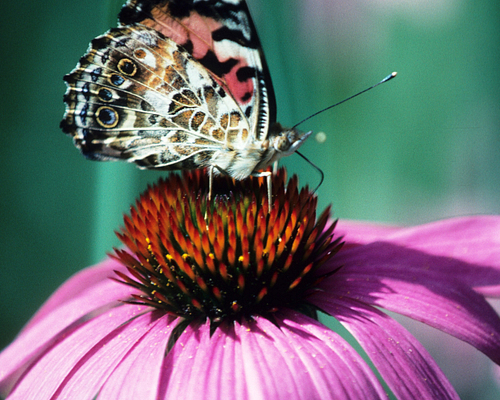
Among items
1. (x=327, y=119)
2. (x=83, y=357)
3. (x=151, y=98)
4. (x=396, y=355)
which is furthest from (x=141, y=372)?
(x=327, y=119)

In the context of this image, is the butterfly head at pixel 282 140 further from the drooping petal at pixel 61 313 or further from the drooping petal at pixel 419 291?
the drooping petal at pixel 61 313

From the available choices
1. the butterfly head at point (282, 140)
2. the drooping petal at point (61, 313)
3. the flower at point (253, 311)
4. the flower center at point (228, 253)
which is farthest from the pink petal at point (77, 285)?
the butterfly head at point (282, 140)

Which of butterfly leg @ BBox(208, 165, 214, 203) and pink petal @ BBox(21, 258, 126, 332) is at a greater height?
butterfly leg @ BBox(208, 165, 214, 203)

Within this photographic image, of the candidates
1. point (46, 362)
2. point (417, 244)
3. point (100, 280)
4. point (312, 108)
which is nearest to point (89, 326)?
point (46, 362)

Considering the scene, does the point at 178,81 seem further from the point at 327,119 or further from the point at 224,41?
the point at 327,119

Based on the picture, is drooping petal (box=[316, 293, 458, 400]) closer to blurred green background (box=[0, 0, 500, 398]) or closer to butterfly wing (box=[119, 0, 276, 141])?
butterfly wing (box=[119, 0, 276, 141])

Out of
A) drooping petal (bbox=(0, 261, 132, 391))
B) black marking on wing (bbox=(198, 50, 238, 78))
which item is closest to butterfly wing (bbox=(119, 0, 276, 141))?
black marking on wing (bbox=(198, 50, 238, 78))

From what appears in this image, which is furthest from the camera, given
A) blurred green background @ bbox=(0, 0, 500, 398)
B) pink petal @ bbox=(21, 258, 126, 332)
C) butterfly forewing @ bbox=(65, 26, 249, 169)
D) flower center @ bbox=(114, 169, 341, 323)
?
blurred green background @ bbox=(0, 0, 500, 398)
